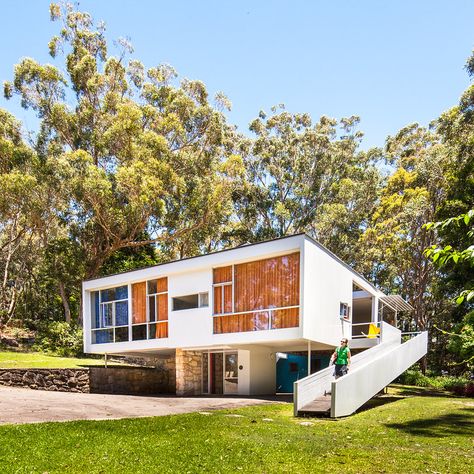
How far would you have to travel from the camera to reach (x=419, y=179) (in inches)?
1239

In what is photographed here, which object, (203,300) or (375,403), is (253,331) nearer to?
(203,300)

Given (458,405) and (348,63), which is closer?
(458,405)

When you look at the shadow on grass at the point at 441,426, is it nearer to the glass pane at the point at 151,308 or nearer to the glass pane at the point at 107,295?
the glass pane at the point at 151,308

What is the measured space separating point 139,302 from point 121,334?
1.80 metres

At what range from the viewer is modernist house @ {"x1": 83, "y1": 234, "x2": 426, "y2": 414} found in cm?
1648

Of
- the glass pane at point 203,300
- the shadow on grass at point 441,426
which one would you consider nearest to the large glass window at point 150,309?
the glass pane at point 203,300

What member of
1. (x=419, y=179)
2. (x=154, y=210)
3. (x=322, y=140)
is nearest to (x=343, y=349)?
(x=154, y=210)

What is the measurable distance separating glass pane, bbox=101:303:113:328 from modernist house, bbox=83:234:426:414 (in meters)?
0.04

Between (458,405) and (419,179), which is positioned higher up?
(419,179)

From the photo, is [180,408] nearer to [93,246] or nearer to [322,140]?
[93,246]

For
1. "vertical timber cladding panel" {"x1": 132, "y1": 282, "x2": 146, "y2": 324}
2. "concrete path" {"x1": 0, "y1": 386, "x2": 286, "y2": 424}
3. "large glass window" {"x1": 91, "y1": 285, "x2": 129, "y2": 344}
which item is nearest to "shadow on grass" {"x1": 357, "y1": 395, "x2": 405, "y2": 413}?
"concrete path" {"x1": 0, "y1": 386, "x2": 286, "y2": 424}

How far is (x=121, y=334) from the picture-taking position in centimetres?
2117

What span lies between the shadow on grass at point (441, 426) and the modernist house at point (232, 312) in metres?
4.92

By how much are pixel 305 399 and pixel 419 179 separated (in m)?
22.5
